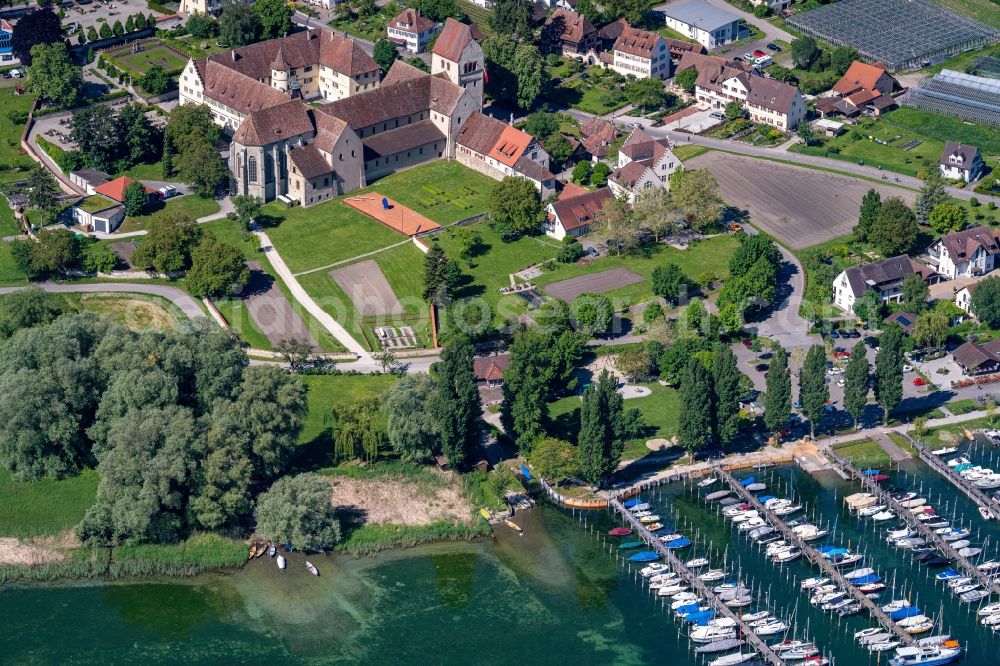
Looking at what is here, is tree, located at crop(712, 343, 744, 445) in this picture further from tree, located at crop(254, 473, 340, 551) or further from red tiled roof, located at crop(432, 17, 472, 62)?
red tiled roof, located at crop(432, 17, 472, 62)

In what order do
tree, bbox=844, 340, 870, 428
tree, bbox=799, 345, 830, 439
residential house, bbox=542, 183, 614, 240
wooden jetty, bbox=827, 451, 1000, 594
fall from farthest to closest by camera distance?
1. residential house, bbox=542, 183, 614, 240
2. tree, bbox=844, 340, 870, 428
3. tree, bbox=799, 345, 830, 439
4. wooden jetty, bbox=827, 451, 1000, 594

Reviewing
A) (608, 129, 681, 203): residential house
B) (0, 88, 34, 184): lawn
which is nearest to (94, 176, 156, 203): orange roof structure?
(0, 88, 34, 184): lawn

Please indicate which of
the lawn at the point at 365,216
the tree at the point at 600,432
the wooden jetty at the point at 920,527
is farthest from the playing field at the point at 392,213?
the wooden jetty at the point at 920,527

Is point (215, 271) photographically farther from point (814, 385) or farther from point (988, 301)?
point (988, 301)

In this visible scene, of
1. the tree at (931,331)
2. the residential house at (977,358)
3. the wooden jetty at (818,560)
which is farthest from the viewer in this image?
the tree at (931,331)

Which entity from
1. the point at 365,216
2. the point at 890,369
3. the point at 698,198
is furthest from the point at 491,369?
the point at 698,198

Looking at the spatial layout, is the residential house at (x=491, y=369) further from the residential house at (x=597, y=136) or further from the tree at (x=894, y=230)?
the residential house at (x=597, y=136)
